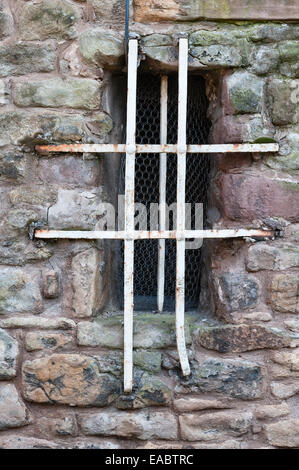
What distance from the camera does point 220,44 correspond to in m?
1.79

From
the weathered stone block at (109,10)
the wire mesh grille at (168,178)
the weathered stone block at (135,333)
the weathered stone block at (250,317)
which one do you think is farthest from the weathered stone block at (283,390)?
the weathered stone block at (109,10)

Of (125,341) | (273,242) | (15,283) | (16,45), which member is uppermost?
(16,45)

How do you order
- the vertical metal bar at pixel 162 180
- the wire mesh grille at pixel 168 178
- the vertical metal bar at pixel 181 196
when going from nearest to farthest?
1. the vertical metal bar at pixel 181 196
2. the vertical metal bar at pixel 162 180
3. the wire mesh grille at pixel 168 178

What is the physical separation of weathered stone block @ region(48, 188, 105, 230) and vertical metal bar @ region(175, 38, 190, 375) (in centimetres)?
32

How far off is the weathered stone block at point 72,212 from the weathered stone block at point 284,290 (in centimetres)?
69

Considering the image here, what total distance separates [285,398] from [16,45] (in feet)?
5.19

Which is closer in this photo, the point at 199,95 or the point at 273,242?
the point at 273,242

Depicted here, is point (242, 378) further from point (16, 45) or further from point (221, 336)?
point (16, 45)

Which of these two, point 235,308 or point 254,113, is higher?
point 254,113

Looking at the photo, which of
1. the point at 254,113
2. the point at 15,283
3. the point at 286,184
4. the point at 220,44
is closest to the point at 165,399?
the point at 15,283

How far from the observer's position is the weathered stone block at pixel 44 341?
1.77m

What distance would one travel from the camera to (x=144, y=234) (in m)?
1.75

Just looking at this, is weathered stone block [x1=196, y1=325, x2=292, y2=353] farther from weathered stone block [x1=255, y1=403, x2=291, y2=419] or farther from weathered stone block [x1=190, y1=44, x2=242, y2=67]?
weathered stone block [x1=190, y1=44, x2=242, y2=67]

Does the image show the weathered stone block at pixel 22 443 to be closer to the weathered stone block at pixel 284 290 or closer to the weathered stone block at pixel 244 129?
the weathered stone block at pixel 284 290
